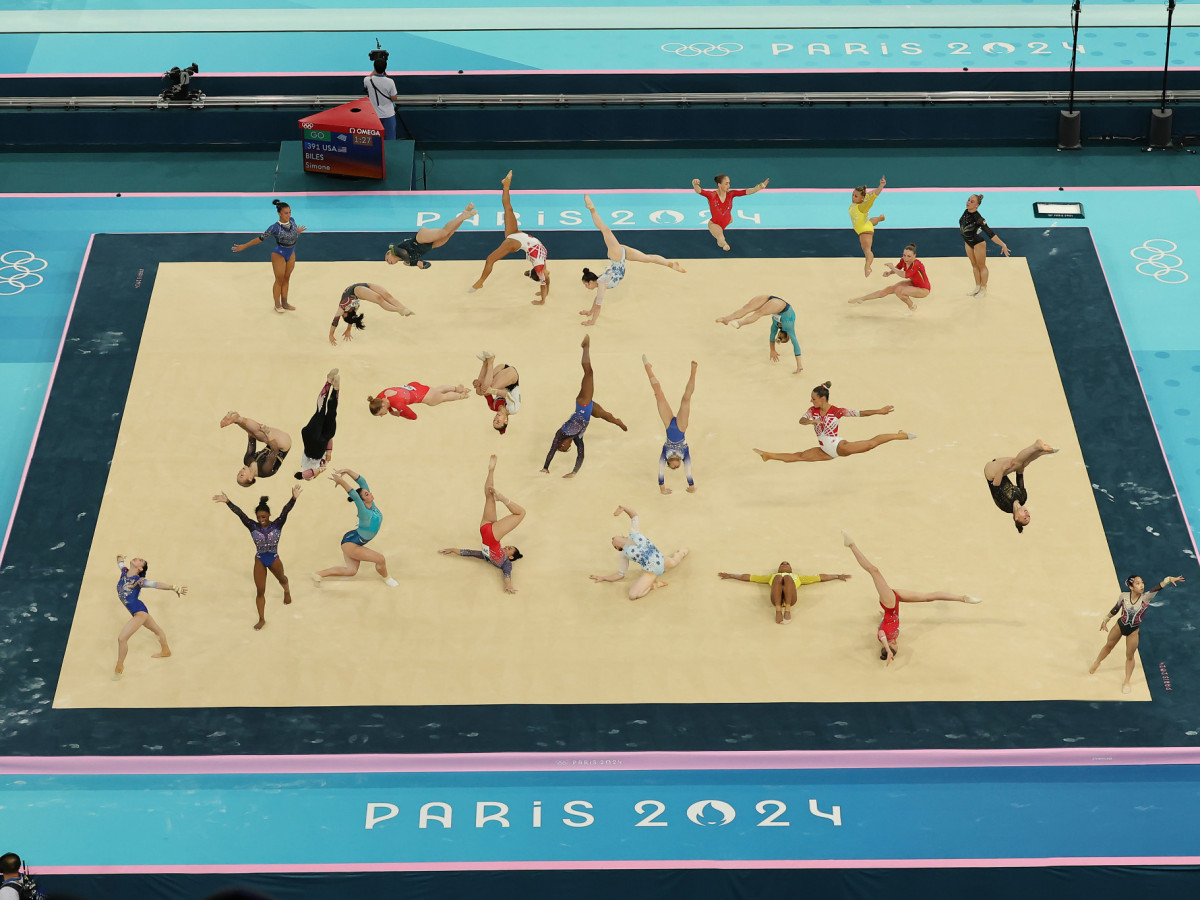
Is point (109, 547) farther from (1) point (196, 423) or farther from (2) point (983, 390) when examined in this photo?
(2) point (983, 390)

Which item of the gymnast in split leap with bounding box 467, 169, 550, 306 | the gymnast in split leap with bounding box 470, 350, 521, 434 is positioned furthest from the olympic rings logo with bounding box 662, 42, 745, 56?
the gymnast in split leap with bounding box 470, 350, 521, 434

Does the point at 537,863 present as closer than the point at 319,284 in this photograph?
Yes

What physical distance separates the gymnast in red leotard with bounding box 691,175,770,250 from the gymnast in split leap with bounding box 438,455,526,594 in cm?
615

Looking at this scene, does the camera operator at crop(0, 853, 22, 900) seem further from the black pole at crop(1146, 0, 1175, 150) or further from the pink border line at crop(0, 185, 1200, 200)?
the black pole at crop(1146, 0, 1175, 150)

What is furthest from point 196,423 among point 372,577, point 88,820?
point 88,820

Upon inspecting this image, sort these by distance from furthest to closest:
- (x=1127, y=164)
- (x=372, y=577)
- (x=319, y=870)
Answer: (x=1127, y=164)
(x=372, y=577)
(x=319, y=870)

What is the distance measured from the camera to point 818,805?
18375mm

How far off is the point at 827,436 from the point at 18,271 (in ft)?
39.5

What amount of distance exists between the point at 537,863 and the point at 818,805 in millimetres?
3003

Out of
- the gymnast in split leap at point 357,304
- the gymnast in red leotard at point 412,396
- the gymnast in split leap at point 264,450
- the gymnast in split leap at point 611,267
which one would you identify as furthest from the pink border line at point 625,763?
the gymnast in split leap at point 611,267

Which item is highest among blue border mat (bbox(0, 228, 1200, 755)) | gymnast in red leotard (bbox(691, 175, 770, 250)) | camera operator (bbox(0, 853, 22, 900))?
gymnast in red leotard (bbox(691, 175, 770, 250))

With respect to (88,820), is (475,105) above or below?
above

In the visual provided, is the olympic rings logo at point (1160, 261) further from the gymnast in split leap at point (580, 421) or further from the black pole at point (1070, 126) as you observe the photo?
the gymnast in split leap at point (580, 421)

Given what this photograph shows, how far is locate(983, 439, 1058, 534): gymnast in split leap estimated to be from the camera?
20.7 m
